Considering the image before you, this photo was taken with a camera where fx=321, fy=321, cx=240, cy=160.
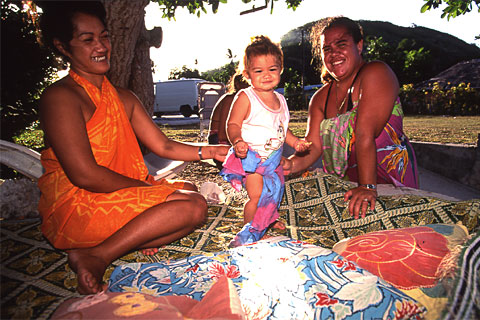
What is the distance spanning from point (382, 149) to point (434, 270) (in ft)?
4.65

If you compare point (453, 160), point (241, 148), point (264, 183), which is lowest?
point (453, 160)

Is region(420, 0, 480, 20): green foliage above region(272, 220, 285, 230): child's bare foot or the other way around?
above

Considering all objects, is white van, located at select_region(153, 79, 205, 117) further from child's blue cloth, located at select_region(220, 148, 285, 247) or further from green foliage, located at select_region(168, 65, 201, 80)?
green foliage, located at select_region(168, 65, 201, 80)

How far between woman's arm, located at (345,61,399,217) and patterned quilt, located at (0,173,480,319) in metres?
0.17

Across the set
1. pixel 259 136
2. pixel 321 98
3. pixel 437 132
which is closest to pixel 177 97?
pixel 437 132

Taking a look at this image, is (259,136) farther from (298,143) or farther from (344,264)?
(344,264)

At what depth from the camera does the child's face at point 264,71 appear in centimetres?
251

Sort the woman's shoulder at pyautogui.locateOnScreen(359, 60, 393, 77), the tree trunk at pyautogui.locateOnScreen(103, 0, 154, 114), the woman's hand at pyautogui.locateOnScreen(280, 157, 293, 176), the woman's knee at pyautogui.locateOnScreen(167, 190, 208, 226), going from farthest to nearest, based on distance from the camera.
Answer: the tree trunk at pyautogui.locateOnScreen(103, 0, 154, 114) < the woman's hand at pyautogui.locateOnScreen(280, 157, 293, 176) < the woman's shoulder at pyautogui.locateOnScreen(359, 60, 393, 77) < the woman's knee at pyautogui.locateOnScreen(167, 190, 208, 226)

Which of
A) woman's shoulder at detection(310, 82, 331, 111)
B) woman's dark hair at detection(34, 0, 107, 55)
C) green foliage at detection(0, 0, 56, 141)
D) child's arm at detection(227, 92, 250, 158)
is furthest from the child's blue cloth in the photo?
green foliage at detection(0, 0, 56, 141)

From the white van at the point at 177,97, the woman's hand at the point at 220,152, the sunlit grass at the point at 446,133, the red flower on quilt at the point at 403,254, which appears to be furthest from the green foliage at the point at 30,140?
the white van at the point at 177,97

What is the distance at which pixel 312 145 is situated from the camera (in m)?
3.15

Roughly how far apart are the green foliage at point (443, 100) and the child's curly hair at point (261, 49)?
2357 cm

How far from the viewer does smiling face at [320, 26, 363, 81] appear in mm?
2762

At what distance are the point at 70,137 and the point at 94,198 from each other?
415mm
